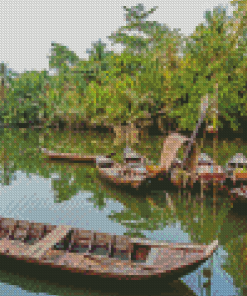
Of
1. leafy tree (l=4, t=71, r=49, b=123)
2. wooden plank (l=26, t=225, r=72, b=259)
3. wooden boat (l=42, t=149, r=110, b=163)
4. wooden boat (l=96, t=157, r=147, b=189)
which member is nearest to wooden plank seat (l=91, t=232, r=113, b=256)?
wooden plank (l=26, t=225, r=72, b=259)

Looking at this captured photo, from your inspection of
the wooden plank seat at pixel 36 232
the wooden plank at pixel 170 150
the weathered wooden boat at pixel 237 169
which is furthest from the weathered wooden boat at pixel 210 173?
the wooden plank seat at pixel 36 232

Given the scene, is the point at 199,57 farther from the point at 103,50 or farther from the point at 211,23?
the point at 103,50

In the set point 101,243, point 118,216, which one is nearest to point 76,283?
point 101,243

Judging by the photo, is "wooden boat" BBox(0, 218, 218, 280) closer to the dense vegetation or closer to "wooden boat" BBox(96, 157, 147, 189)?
"wooden boat" BBox(96, 157, 147, 189)

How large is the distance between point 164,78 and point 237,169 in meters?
10.9

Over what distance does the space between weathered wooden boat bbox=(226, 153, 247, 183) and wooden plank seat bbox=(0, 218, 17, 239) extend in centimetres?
803

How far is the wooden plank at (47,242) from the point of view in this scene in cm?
757

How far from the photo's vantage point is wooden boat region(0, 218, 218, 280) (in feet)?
23.0

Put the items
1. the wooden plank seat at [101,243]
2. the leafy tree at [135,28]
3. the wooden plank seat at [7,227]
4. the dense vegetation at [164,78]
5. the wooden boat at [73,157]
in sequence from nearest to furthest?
the wooden plank seat at [101,243]
the wooden plank seat at [7,227]
the wooden boat at [73,157]
the dense vegetation at [164,78]
the leafy tree at [135,28]

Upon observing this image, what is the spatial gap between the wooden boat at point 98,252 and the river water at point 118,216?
54cm

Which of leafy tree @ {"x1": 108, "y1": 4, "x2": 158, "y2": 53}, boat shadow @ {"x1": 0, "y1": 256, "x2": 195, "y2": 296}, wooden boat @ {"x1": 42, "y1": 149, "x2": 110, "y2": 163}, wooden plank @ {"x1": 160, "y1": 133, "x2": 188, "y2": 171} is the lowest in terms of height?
boat shadow @ {"x1": 0, "y1": 256, "x2": 195, "y2": 296}

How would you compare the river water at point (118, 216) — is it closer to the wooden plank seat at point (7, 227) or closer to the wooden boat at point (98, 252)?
the wooden boat at point (98, 252)

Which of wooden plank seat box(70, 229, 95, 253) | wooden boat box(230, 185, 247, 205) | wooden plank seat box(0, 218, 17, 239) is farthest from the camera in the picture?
wooden boat box(230, 185, 247, 205)

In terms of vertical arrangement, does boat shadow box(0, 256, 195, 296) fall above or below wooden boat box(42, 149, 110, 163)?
below
